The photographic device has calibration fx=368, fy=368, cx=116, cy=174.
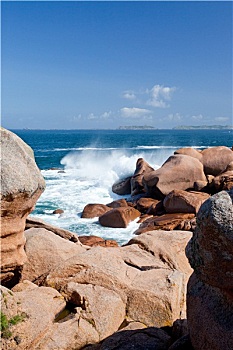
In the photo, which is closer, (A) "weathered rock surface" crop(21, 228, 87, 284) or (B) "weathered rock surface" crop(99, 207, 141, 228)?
(A) "weathered rock surface" crop(21, 228, 87, 284)

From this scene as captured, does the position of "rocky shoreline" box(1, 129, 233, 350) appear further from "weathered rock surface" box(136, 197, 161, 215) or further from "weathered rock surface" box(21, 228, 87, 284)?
"weathered rock surface" box(136, 197, 161, 215)

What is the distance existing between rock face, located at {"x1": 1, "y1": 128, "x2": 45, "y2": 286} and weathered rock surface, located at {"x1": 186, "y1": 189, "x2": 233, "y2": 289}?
3.18 meters

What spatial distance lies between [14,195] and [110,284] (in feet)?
7.33

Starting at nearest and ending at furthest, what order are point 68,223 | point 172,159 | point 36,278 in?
point 36,278 < point 68,223 < point 172,159

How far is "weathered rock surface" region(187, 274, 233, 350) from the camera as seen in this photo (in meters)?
3.69

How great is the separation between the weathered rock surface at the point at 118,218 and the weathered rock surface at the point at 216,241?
12.8 metres

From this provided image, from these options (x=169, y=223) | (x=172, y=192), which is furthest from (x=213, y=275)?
(x=172, y=192)

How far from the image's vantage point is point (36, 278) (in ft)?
24.3

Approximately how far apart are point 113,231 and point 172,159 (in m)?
7.10

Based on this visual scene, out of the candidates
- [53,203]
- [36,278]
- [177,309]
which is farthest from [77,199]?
[177,309]

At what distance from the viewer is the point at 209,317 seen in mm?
3896

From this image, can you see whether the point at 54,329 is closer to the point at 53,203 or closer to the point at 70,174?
the point at 53,203

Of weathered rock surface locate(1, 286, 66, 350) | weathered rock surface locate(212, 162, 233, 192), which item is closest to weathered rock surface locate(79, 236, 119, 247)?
weathered rock surface locate(1, 286, 66, 350)

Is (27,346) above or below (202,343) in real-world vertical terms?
below
